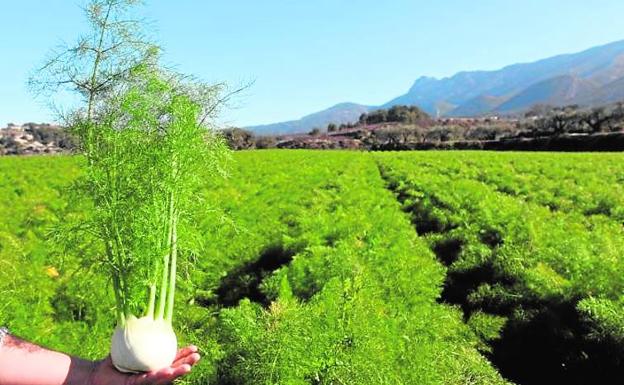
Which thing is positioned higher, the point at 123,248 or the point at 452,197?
the point at 123,248

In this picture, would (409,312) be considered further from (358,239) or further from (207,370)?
(358,239)

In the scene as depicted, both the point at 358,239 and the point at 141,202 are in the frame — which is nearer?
the point at 141,202

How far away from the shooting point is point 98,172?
2.86 m

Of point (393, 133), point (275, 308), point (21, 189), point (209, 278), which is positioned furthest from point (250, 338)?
point (393, 133)

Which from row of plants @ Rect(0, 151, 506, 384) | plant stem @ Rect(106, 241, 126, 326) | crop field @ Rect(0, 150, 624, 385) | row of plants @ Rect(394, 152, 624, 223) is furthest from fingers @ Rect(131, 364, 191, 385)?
row of plants @ Rect(394, 152, 624, 223)

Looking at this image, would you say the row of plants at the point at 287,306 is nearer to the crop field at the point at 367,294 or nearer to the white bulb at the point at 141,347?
the crop field at the point at 367,294

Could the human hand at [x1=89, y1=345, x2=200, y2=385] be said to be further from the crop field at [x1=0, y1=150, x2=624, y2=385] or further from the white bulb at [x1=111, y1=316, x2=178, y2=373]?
the crop field at [x1=0, y1=150, x2=624, y2=385]

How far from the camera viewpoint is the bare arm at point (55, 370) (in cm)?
217

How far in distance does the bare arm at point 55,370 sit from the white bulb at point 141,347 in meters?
0.05

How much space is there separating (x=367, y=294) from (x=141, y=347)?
10.3ft

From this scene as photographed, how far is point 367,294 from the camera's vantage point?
526cm

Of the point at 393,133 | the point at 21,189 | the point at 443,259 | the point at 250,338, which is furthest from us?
the point at 393,133

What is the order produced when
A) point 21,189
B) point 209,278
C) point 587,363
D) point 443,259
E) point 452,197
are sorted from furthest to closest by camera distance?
point 21,189, point 452,197, point 443,259, point 209,278, point 587,363

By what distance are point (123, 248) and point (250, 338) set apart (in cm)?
167
